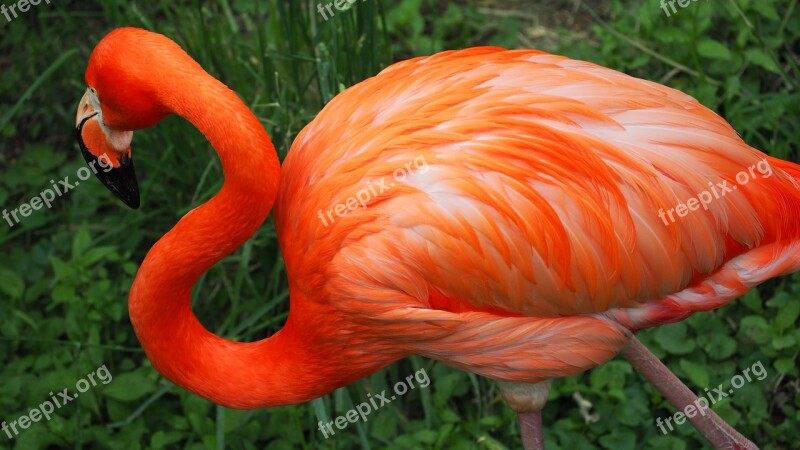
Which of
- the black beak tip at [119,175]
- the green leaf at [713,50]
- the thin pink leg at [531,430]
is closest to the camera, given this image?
the black beak tip at [119,175]

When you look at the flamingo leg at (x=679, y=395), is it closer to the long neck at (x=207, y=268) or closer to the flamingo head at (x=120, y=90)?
the long neck at (x=207, y=268)

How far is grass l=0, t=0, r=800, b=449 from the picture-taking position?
388 centimetres

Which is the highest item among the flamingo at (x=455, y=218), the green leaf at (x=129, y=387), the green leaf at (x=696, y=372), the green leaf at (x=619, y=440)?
the flamingo at (x=455, y=218)

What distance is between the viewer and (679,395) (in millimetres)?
3438

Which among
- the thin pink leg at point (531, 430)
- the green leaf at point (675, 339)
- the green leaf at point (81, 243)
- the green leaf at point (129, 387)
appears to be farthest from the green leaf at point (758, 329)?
the green leaf at point (81, 243)

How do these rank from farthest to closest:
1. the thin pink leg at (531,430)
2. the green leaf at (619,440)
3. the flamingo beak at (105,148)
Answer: the green leaf at (619,440), the thin pink leg at (531,430), the flamingo beak at (105,148)

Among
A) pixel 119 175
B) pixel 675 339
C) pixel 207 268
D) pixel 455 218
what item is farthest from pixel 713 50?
pixel 119 175

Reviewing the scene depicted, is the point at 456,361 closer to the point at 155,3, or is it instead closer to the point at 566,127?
the point at 566,127

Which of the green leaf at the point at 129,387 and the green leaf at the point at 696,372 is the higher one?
the green leaf at the point at 129,387

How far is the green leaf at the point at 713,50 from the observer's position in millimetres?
4535

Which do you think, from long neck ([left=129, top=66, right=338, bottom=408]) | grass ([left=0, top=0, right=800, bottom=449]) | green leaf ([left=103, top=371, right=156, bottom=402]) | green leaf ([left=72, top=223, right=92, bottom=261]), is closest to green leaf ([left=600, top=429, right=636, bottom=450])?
grass ([left=0, top=0, right=800, bottom=449])

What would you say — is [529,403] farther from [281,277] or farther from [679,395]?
[281,277]

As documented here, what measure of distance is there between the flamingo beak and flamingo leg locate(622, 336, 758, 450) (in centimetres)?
170

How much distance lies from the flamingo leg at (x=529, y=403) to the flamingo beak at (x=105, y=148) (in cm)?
133
